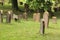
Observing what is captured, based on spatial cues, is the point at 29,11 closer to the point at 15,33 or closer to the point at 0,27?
the point at 0,27

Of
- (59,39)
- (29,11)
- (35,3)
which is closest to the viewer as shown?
(59,39)

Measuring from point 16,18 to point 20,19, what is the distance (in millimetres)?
1018

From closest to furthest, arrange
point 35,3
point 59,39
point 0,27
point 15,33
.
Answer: point 59,39
point 15,33
point 0,27
point 35,3

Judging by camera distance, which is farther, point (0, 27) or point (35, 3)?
point (35, 3)

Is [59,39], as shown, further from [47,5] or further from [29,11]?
[29,11]

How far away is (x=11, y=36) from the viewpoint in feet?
41.0

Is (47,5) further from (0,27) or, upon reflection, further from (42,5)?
(0,27)

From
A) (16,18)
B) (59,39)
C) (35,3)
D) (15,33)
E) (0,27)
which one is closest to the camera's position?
(59,39)

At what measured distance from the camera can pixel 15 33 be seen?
13414 millimetres

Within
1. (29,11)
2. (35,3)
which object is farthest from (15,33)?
(29,11)

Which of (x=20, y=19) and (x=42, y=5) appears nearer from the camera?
(x=20, y=19)

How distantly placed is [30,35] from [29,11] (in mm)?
14531

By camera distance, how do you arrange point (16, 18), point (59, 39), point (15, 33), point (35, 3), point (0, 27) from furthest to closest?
point (35, 3)
point (16, 18)
point (0, 27)
point (15, 33)
point (59, 39)

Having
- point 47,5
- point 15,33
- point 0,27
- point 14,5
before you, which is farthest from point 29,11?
point 15,33
